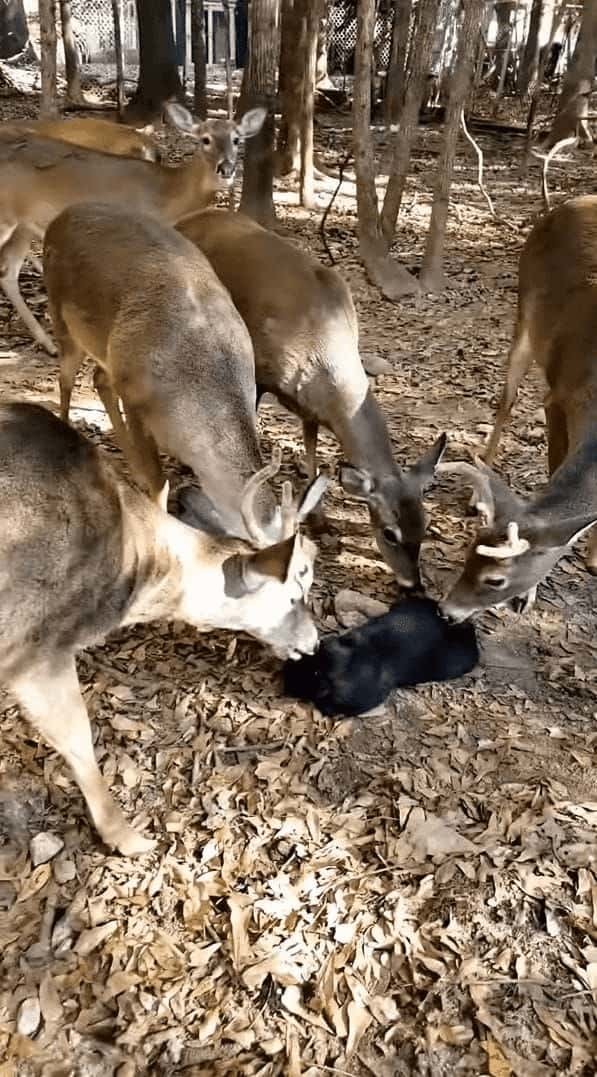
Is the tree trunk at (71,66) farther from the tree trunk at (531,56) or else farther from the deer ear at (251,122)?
the deer ear at (251,122)

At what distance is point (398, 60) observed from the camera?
600 inches

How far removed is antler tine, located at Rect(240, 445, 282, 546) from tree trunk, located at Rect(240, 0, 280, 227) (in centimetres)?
574

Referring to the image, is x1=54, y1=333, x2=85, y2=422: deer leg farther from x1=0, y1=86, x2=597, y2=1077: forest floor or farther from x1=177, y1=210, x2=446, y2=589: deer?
x1=0, y1=86, x2=597, y2=1077: forest floor

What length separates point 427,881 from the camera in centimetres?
357

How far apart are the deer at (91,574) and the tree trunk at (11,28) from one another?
22.5m

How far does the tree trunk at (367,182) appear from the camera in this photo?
798 centimetres

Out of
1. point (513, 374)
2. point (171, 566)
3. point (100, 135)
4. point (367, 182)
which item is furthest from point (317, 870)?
point (100, 135)

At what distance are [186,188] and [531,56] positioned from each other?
16041 millimetres

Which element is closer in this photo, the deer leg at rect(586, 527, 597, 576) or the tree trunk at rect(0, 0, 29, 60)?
the deer leg at rect(586, 527, 597, 576)

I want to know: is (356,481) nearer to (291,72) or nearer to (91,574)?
(91,574)

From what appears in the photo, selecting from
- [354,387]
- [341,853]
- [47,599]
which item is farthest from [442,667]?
[47,599]

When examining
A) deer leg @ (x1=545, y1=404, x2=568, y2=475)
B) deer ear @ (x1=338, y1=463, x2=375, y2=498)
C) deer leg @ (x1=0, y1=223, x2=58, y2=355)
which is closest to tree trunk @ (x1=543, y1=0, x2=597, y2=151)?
deer leg @ (x1=0, y1=223, x2=58, y2=355)

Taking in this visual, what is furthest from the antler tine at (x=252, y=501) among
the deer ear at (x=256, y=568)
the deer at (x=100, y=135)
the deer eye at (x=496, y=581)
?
the deer at (x=100, y=135)

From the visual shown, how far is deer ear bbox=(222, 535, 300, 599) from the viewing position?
11.7 feet
